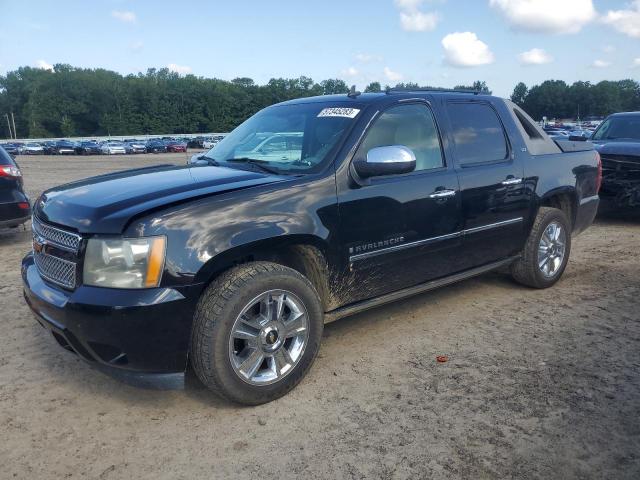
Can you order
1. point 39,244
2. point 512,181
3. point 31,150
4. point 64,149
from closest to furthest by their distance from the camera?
1. point 39,244
2. point 512,181
3. point 64,149
4. point 31,150

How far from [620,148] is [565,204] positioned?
3672 millimetres

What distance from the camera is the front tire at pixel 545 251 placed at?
4.99 meters

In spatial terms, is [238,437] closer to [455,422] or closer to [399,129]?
[455,422]

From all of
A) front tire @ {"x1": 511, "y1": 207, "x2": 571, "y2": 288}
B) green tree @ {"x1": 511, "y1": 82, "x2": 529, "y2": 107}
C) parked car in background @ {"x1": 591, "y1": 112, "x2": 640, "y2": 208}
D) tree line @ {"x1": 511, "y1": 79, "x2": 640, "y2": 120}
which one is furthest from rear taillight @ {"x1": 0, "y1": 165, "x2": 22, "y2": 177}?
green tree @ {"x1": 511, "y1": 82, "x2": 529, "y2": 107}

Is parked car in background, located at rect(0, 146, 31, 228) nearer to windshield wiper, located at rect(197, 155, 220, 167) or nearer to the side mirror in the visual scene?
windshield wiper, located at rect(197, 155, 220, 167)

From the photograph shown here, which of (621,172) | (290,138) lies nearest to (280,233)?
(290,138)

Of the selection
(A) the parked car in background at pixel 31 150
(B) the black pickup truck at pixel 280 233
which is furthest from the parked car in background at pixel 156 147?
(B) the black pickup truck at pixel 280 233

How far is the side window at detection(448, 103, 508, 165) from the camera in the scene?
4316mm

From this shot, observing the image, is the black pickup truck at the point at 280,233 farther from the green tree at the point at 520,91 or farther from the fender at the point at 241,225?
the green tree at the point at 520,91

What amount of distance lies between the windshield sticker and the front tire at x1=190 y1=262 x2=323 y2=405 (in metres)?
1.28

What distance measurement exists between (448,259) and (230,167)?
180cm

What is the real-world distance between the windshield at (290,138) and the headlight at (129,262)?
3.73 ft

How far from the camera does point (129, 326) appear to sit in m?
2.74

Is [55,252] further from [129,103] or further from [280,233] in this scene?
[129,103]
